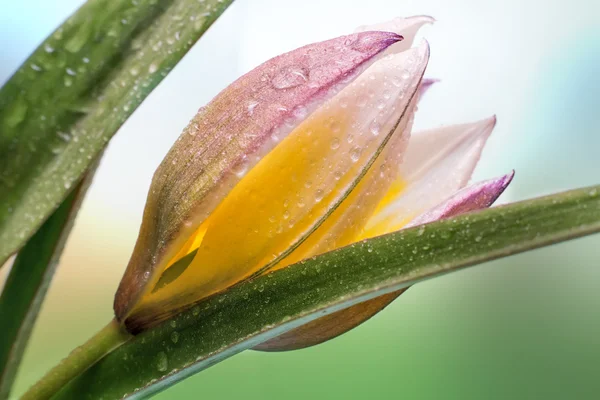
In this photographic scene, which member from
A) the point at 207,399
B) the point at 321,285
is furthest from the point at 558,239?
the point at 207,399

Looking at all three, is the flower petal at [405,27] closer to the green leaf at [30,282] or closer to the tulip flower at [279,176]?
the tulip flower at [279,176]

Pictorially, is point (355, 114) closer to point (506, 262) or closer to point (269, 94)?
point (269, 94)

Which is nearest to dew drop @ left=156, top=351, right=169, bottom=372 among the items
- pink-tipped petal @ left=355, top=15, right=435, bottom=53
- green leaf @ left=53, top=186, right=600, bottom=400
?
green leaf @ left=53, top=186, right=600, bottom=400

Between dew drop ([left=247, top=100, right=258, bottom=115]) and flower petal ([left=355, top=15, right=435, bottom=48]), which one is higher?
flower petal ([left=355, top=15, right=435, bottom=48])

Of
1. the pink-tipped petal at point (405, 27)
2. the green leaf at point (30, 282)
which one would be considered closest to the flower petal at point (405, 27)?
the pink-tipped petal at point (405, 27)

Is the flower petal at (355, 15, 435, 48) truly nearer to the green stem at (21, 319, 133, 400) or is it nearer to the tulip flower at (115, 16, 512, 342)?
the tulip flower at (115, 16, 512, 342)

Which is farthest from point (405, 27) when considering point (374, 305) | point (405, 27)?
point (374, 305)

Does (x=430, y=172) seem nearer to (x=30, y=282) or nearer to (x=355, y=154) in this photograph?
(x=355, y=154)
